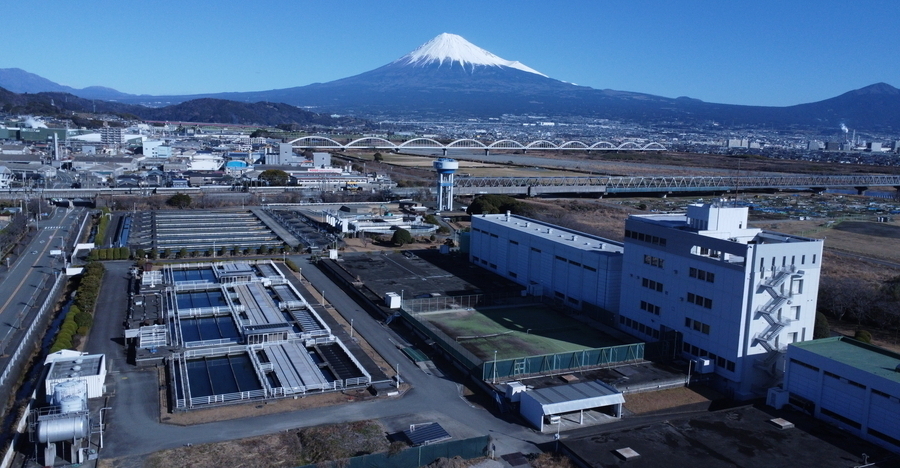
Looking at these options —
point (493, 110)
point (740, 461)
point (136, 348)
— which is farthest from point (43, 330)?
point (493, 110)

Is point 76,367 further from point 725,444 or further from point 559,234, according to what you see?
point 559,234

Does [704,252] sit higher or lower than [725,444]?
higher

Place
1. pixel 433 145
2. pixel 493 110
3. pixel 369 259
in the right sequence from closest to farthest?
pixel 369 259, pixel 433 145, pixel 493 110

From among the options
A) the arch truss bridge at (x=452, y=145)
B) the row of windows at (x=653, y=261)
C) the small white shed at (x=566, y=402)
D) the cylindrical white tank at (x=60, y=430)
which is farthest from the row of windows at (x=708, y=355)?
the arch truss bridge at (x=452, y=145)

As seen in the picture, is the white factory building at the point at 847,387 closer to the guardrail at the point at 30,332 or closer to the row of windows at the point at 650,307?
the row of windows at the point at 650,307

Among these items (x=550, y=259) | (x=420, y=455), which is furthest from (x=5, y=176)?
(x=420, y=455)

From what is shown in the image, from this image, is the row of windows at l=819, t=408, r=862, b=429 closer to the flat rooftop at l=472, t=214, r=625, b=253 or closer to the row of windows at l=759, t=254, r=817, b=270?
the row of windows at l=759, t=254, r=817, b=270

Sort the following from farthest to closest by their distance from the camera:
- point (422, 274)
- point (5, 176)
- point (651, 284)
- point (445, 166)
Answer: point (5, 176) → point (445, 166) → point (422, 274) → point (651, 284)

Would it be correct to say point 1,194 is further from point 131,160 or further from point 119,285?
point 119,285
